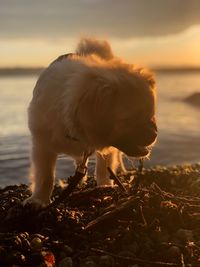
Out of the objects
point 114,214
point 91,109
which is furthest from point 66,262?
point 91,109

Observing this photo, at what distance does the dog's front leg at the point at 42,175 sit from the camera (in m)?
4.93

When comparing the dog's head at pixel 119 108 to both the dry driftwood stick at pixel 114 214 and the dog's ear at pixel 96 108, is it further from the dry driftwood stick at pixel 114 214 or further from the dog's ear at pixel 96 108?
the dry driftwood stick at pixel 114 214

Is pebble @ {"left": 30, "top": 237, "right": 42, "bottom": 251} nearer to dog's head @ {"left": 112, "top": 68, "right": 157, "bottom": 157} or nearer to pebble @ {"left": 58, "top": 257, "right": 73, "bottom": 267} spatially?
pebble @ {"left": 58, "top": 257, "right": 73, "bottom": 267}

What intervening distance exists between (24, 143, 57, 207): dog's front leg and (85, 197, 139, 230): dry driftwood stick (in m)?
0.94

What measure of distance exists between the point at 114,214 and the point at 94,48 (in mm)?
1993

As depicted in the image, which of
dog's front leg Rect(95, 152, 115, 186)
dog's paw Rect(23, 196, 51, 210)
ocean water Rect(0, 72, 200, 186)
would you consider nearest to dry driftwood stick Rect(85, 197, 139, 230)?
dog's paw Rect(23, 196, 51, 210)

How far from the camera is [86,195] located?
492 centimetres

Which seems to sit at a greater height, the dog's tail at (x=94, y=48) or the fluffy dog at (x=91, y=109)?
the dog's tail at (x=94, y=48)

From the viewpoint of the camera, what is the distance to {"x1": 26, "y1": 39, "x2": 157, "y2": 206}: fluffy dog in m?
4.04

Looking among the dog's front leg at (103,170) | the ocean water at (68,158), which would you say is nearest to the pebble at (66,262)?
the dog's front leg at (103,170)

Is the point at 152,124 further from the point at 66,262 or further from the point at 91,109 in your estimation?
the point at 66,262

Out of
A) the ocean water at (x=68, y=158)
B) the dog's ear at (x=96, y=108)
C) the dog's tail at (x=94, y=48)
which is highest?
the dog's tail at (x=94, y=48)

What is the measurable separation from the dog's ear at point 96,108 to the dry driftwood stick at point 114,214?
2.07 ft

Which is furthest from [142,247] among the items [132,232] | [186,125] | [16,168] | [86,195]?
[186,125]
